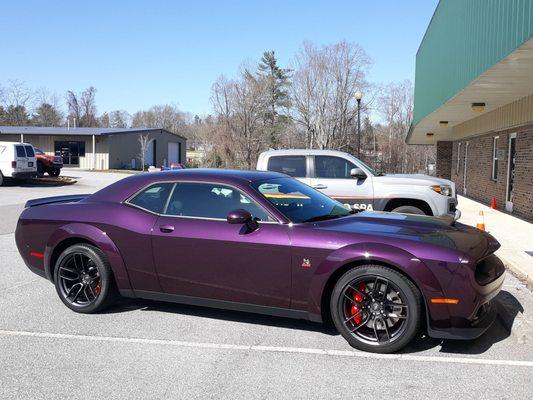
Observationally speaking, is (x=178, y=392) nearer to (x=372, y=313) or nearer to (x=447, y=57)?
(x=372, y=313)

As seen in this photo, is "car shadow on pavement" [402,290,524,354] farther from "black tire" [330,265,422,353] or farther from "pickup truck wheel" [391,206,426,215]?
"pickup truck wheel" [391,206,426,215]

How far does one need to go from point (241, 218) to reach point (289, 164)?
18.7ft

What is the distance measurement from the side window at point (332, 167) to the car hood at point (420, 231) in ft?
15.3

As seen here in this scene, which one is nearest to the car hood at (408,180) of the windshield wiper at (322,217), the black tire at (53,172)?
the windshield wiper at (322,217)

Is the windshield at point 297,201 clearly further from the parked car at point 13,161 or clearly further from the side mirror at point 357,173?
the parked car at point 13,161

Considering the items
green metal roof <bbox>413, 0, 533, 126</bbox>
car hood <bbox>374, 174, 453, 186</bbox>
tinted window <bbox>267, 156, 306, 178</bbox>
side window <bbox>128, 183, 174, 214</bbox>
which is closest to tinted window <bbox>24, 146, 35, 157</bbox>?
green metal roof <bbox>413, 0, 533, 126</bbox>

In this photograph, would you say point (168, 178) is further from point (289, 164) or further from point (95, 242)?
point (289, 164)

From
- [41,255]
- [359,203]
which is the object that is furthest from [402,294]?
[359,203]

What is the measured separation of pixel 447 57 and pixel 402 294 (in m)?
11.0

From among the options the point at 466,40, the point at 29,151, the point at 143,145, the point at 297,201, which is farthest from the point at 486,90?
the point at 143,145

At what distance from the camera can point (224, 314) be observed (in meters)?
5.49

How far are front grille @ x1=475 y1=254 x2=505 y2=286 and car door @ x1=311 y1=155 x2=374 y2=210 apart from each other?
16.1 feet

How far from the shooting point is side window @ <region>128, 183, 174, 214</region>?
210 inches

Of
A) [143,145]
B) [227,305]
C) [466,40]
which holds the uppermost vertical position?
[466,40]
